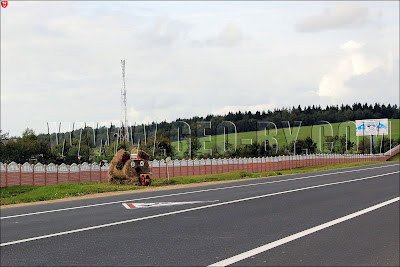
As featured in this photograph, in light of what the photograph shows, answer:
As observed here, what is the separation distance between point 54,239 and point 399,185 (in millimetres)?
22016

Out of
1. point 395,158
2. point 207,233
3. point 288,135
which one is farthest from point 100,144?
point 288,135

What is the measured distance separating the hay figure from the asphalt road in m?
10.3

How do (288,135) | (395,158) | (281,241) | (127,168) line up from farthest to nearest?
(288,135), (395,158), (127,168), (281,241)

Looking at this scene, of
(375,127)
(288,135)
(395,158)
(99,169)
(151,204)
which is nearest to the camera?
(151,204)

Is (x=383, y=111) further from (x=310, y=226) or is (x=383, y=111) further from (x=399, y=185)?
(x=310, y=226)

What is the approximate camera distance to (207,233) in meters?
12.1

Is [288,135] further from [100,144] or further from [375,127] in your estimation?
[100,144]

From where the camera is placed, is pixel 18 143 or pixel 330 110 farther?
pixel 330 110

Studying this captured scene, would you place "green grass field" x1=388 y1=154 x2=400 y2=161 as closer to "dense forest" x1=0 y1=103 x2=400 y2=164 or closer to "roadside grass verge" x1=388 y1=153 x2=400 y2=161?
"roadside grass verge" x1=388 y1=153 x2=400 y2=161

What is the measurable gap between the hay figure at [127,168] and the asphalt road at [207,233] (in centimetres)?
1033

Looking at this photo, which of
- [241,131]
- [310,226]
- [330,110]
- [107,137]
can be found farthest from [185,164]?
[330,110]

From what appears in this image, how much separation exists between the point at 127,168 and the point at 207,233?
18.7 metres

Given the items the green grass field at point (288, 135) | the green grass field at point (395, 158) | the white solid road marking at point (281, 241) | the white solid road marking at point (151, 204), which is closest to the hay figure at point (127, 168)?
the white solid road marking at point (151, 204)

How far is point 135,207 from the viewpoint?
17438mm
